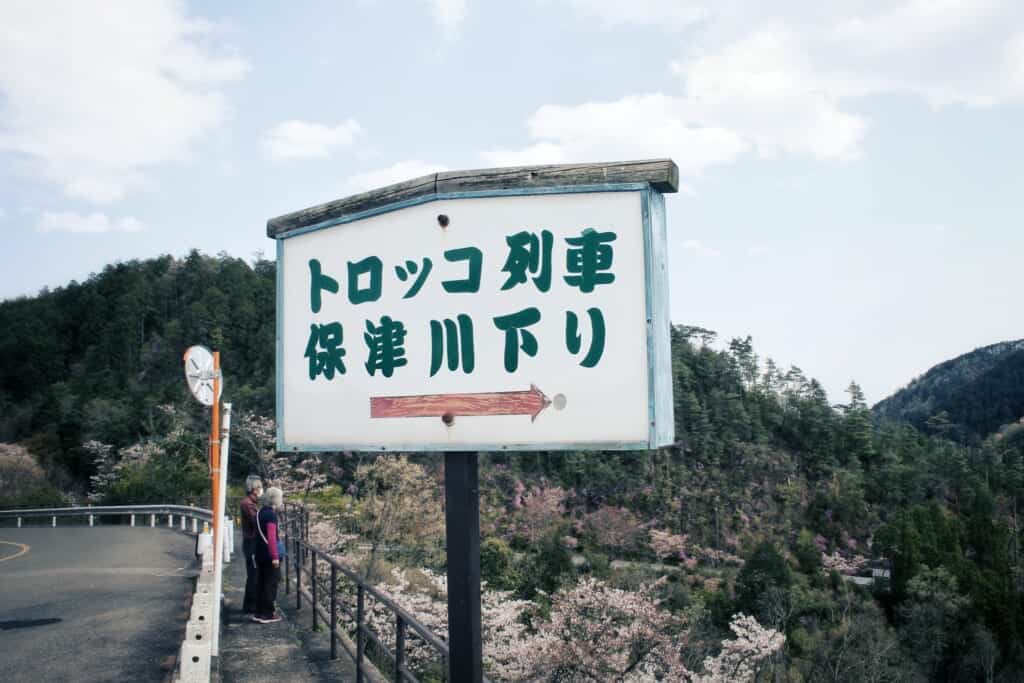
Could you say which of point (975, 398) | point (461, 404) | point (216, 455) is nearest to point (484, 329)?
point (461, 404)

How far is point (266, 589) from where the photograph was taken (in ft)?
27.8

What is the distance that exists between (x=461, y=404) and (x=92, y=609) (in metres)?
9.46

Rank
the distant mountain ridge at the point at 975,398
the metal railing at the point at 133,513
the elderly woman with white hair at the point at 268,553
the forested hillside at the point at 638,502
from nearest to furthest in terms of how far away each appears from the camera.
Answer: the elderly woman with white hair at the point at 268,553, the metal railing at the point at 133,513, the forested hillside at the point at 638,502, the distant mountain ridge at the point at 975,398

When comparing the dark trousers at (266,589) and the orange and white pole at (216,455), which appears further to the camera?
the dark trousers at (266,589)

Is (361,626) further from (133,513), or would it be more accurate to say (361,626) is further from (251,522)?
(133,513)

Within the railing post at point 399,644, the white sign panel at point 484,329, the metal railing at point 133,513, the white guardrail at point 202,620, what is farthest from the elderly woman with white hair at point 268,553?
the metal railing at point 133,513

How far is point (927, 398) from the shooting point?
356 feet

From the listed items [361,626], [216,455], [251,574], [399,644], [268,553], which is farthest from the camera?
[251,574]

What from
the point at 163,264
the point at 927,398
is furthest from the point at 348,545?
the point at 927,398

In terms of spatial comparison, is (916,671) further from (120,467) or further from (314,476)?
(120,467)

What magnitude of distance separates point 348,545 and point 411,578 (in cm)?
263

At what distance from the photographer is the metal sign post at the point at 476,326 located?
259 cm

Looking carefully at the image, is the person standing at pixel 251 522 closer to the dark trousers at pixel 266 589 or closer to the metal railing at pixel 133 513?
the dark trousers at pixel 266 589

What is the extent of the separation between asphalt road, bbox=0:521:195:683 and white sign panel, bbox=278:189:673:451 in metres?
5.30
